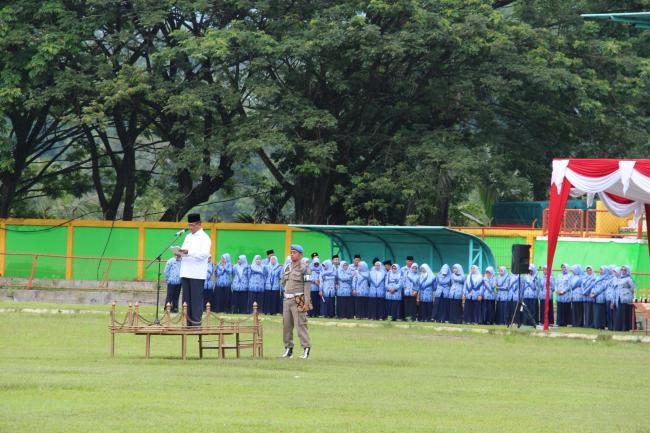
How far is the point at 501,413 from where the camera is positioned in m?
13.9

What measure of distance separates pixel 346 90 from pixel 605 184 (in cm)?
1704

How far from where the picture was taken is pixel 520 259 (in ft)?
101

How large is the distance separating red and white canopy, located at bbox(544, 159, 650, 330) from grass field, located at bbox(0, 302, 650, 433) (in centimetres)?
304

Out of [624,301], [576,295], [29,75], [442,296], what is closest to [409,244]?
[442,296]

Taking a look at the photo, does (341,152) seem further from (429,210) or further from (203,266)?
(203,266)

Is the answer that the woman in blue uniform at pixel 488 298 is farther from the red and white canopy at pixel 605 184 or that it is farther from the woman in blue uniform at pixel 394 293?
the red and white canopy at pixel 605 184

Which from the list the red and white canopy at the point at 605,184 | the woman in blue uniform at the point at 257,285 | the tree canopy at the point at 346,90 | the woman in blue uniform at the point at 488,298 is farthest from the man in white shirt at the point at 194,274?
the tree canopy at the point at 346,90

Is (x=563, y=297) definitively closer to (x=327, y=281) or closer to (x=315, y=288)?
(x=327, y=281)

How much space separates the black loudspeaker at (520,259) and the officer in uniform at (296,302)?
11.0m

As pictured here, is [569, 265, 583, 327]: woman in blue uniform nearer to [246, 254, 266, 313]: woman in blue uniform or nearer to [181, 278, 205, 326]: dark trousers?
[246, 254, 266, 313]: woman in blue uniform

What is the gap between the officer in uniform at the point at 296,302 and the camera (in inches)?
Result: 808

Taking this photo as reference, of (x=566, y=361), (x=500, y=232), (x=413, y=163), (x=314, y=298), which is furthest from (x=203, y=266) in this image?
(x=413, y=163)

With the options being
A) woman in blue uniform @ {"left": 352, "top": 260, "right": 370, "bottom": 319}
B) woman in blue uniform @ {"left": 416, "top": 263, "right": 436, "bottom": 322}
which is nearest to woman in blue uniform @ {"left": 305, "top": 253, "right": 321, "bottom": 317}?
woman in blue uniform @ {"left": 352, "top": 260, "right": 370, "bottom": 319}

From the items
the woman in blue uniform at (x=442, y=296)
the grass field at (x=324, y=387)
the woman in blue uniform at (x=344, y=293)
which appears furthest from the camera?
the woman in blue uniform at (x=344, y=293)
